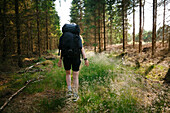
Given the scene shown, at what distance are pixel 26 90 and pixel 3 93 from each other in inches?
28.7

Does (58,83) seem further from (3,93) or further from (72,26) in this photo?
(72,26)

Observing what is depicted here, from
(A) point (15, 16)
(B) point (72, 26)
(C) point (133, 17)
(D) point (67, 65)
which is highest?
(C) point (133, 17)

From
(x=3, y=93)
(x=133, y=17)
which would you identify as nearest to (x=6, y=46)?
(x=3, y=93)

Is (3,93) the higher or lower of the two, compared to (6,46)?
lower

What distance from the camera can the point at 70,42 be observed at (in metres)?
2.92

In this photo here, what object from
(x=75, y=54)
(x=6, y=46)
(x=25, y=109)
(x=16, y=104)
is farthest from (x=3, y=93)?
(x=75, y=54)

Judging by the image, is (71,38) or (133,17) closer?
(71,38)

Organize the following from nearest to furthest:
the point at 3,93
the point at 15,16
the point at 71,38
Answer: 1. the point at 71,38
2. the point at 3,93
3. the point at 15,16

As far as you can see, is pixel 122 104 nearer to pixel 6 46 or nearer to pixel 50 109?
pixel 50 109

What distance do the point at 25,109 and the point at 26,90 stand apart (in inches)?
53.8

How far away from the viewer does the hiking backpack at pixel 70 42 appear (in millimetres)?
A: 2908

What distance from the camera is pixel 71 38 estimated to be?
9.71ft

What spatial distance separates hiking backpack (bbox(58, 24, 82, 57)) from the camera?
2908mm

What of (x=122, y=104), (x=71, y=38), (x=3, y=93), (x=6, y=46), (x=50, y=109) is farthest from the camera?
(x=6, y=46)
